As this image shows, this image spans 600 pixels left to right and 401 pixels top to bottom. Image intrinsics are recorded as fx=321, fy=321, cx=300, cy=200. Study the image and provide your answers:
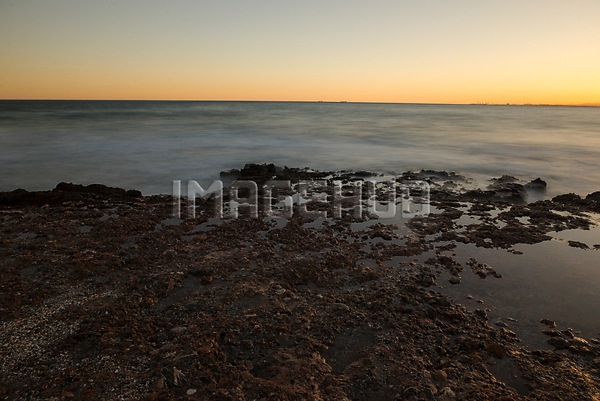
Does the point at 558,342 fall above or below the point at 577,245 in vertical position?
below

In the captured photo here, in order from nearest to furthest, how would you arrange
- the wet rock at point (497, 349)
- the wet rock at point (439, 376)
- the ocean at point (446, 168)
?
the wet rock at point (439, 376) → the wet rock at point (497, 349) → the ocean at point (446, 168)

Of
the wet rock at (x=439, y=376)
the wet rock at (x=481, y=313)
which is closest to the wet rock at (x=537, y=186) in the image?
the wet rock at (x=481, y=313)

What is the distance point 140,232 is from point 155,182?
21.3 ft

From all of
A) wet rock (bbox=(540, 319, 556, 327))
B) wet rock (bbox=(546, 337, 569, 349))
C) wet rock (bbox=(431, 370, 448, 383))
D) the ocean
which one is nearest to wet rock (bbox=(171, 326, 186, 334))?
wet rock (bbox=(431, 370, 448, 383))

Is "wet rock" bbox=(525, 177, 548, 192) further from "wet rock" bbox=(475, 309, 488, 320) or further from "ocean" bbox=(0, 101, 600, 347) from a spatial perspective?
"wet rock" bbox=(475, 309, 488, 320)

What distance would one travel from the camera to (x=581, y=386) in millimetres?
3451

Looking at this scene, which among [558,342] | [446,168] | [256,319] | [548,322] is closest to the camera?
[558,342]

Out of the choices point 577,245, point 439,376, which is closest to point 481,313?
point 439,376

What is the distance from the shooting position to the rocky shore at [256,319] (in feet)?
10.9

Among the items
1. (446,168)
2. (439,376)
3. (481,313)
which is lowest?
(439,376)

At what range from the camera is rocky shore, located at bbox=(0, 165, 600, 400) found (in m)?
3.32

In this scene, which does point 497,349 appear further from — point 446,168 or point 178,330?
point 446,168

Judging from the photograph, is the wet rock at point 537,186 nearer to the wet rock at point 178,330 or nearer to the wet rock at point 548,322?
the wet rock at point 548,322

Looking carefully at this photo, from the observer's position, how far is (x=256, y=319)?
4.26 metres
